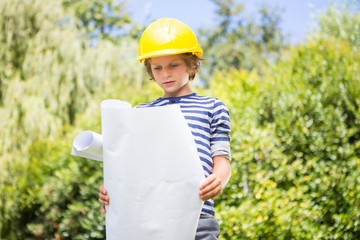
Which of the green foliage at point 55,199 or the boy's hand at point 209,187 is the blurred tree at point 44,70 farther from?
the boy's hand at point 209,187

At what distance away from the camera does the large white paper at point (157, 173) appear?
1836 mm

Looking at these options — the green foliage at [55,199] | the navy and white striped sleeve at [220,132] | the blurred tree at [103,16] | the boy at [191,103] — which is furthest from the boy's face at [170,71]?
the blurred tree at [103,16]

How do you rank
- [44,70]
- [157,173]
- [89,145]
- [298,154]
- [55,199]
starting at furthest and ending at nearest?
[44,70] < [55,199] < [298,154] < [89,145] < [157,173]

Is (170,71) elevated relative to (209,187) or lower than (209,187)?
elevated

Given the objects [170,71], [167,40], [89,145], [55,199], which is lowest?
[55,199]

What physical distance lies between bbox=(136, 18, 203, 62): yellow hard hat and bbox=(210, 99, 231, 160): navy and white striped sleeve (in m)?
0.24

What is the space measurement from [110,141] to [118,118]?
88 mm

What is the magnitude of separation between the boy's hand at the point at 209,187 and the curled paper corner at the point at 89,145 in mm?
392

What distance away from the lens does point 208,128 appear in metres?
2.04

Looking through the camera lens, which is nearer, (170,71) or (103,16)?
(170,71)

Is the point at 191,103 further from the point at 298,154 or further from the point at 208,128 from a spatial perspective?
the point at 298,154

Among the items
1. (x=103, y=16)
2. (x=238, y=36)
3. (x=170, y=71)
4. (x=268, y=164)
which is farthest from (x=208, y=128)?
(x=238, y=36)

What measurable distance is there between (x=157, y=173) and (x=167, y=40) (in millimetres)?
496

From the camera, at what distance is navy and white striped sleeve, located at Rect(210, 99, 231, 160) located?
6.62ft
